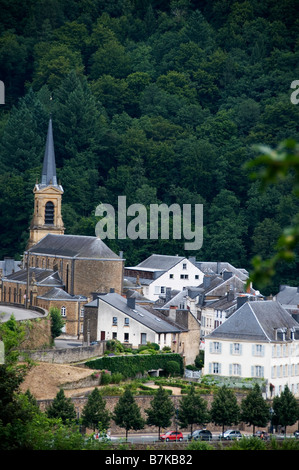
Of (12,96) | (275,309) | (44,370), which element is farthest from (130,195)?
(44,370)

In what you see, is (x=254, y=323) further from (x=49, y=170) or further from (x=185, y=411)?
(x=49, y=170)

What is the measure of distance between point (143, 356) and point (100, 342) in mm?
2884

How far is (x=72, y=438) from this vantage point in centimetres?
3862

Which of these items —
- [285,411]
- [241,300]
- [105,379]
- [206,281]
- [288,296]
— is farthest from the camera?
[288,296]

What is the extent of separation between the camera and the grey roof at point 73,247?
255 feet

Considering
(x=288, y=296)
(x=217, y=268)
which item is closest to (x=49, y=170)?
(x=217, y=268)

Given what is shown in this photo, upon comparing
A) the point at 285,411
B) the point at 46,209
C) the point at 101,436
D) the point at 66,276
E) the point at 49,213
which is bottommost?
the point at 101,436

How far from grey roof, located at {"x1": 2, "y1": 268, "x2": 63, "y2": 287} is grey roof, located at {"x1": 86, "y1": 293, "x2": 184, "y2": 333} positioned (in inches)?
330

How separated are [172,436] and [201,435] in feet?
4.00

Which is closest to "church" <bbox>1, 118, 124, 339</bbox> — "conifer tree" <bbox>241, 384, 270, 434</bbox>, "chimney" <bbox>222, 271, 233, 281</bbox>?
"chimney" <bbox>222, 271, 233, 281</bbox>

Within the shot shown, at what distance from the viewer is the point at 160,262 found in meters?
89.3

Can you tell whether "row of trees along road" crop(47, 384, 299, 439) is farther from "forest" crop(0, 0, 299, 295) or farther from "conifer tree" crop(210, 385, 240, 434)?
"forest" crop(0, 0, 299, 295)

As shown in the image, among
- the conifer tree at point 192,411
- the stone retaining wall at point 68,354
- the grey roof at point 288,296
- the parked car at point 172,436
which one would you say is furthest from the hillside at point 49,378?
the grey roof at point 288,296

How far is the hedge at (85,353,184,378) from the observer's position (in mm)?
59469
